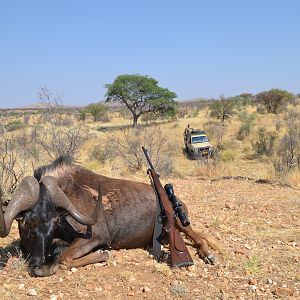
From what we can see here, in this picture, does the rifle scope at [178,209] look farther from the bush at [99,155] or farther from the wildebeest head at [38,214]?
the bush at [99,155]

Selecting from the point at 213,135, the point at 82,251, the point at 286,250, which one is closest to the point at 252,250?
the point at 286,250

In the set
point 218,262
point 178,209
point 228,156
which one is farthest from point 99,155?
point 218,262

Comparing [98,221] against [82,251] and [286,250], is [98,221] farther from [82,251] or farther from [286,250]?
[286,250]

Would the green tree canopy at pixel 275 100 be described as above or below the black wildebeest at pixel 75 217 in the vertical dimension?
above

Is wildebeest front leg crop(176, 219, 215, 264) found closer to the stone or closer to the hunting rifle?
the hunting rifle

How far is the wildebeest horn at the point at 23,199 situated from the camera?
16.1 feet

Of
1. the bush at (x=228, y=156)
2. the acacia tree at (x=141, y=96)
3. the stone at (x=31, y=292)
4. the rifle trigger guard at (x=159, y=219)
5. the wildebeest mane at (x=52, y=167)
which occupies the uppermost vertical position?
the acacia tree at (x=141, y=96)

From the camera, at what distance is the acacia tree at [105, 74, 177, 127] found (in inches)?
1420

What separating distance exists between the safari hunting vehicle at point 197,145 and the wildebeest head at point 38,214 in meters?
14.8

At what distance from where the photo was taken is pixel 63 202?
529cm

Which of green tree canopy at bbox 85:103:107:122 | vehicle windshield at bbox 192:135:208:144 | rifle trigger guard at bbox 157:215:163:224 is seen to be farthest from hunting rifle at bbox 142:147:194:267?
green tree canopy at bbox 85:103:107:122

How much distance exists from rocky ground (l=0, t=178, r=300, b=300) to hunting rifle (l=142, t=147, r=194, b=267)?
117 mm

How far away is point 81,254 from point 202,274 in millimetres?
1472

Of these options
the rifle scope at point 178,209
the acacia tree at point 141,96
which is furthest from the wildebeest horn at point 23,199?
the acacia tree at point 141,96
